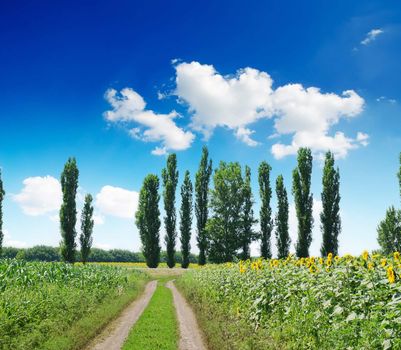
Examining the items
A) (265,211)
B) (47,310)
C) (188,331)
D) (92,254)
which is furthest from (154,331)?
(92,254)

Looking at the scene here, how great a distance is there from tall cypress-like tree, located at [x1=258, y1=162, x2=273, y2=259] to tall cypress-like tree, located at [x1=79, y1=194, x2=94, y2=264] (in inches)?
974

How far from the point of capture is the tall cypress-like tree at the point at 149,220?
56.5 m

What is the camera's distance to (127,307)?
1936 centimetres

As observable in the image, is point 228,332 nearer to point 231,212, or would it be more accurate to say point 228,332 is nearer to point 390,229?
point 231,212

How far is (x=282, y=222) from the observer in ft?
171

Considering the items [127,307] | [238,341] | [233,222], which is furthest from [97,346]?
[233,222]

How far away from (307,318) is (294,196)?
141 ft

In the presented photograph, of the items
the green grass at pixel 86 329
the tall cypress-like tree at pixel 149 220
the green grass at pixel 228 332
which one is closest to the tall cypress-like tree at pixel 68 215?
the tall cypress-like tree at pixel 149 220

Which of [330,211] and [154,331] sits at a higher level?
[330,211]

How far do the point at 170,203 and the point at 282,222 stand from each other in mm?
17246

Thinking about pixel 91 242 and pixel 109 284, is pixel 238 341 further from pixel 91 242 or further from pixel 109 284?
pixel 91 242

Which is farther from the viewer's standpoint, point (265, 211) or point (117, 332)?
point (265, 211)

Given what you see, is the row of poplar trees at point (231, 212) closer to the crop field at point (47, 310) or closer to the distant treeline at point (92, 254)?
the crop field at point (47, 310)

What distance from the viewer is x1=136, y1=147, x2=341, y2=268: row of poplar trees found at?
48125mm
